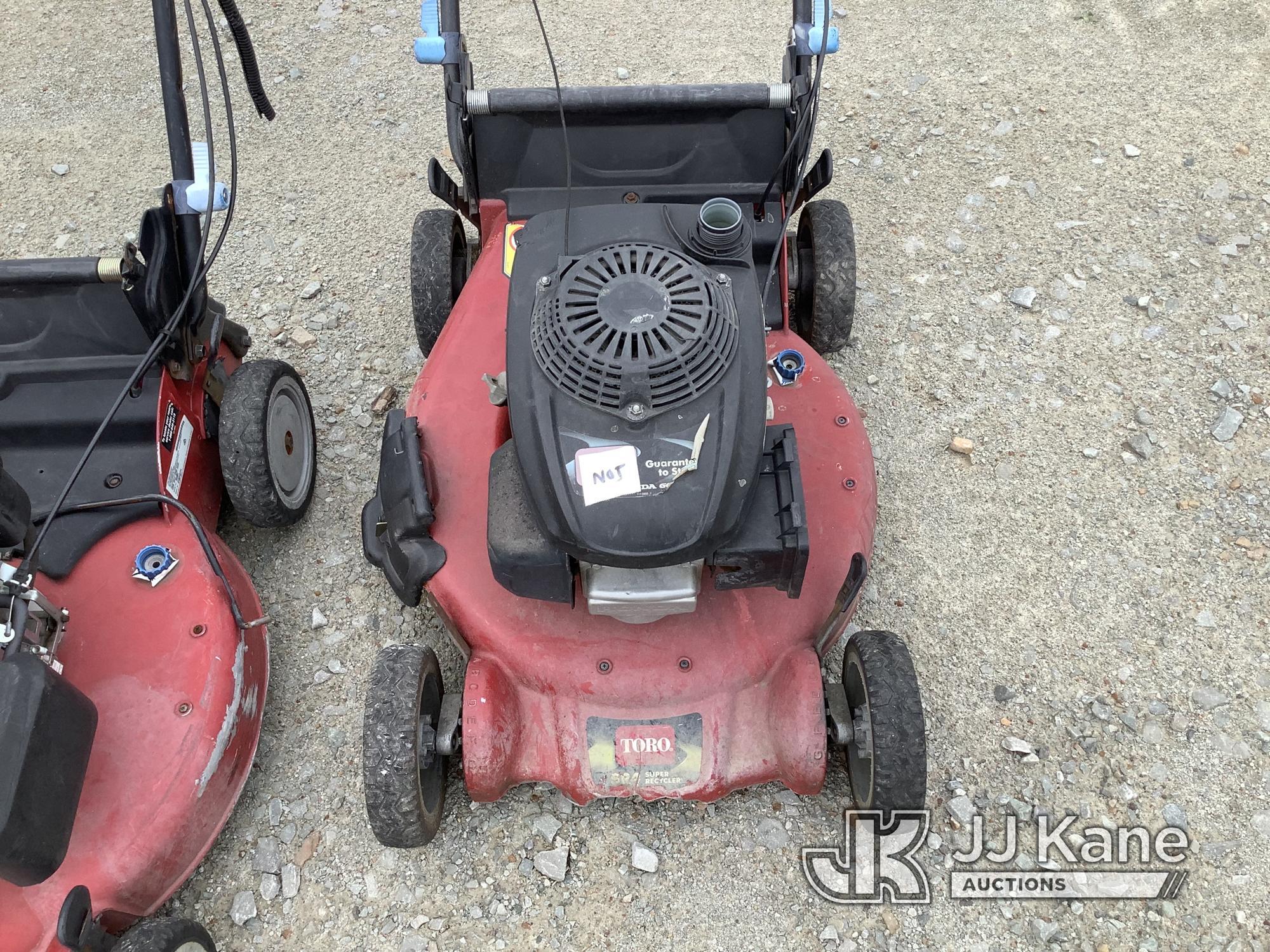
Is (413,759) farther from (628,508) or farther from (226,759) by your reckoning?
(628,508)

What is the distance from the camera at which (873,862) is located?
192 centimetres

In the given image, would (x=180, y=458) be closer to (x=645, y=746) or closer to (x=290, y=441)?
(x=290, y=441)

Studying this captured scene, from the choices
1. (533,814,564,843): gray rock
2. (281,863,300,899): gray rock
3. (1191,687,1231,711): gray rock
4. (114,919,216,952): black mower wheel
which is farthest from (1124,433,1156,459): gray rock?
(114,919,216,952): black mower wheel

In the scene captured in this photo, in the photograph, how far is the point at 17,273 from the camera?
198 centimetres

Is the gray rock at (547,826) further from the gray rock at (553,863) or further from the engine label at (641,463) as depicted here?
the engine label at (641,463)

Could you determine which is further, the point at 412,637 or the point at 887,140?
the point at 887,140

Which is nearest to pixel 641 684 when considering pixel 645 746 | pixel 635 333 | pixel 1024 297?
pixel 645 746

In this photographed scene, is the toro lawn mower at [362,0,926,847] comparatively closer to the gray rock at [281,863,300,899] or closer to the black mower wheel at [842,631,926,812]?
the black mower wheel at [842,631,926,812]

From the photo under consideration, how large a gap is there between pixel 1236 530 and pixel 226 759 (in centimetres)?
232

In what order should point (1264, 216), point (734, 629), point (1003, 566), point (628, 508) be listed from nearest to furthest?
point (628, 508) → point (734, 629) → point (1003, 566) → point (1264, 216)

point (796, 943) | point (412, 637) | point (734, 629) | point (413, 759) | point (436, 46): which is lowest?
point (796, 943)

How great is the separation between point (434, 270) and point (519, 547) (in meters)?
1.10

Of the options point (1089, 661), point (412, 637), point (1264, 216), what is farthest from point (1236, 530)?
point (412, 637)

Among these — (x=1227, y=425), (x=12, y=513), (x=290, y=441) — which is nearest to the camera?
(x=12, y=513)
